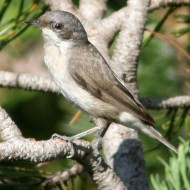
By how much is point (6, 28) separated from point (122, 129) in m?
1.01

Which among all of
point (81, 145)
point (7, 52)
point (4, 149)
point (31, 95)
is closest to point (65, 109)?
point (31, 95)

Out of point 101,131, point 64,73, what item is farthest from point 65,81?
point 101,131

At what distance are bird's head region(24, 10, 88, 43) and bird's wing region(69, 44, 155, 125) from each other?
0.37ft

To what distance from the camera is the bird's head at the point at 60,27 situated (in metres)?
4.46

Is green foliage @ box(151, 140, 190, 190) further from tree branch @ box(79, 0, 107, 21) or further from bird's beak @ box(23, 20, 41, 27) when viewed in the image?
tree branch @ box(79, 0, 107, 21)

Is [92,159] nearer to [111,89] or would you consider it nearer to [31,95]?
[111,89]

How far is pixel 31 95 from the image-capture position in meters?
5.09

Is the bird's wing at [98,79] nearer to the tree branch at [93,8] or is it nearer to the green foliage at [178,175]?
the tree branch at [93,8]

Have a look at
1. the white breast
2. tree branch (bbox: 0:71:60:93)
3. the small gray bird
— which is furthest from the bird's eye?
tree branch (bbox: 0:71:60:93)

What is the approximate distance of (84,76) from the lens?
15.2 ft

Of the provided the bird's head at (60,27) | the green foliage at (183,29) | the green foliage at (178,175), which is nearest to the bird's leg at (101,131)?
the bird's head at (60,27)

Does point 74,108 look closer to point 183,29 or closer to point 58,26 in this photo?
point 58,26

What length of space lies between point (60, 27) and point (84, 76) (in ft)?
1.31

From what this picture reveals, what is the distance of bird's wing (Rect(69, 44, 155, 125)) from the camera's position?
14.6 feet
